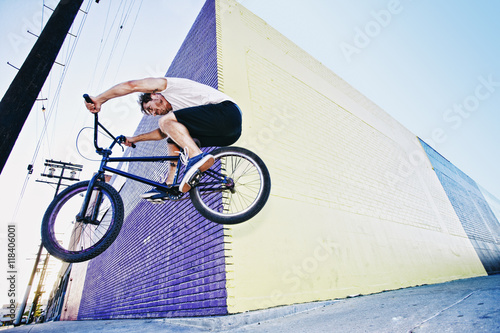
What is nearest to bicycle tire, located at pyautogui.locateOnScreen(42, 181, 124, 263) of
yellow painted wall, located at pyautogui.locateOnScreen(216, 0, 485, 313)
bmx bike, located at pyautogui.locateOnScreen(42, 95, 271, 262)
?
bmx bike, located at pyautogui.locateOnScreen(42, 95, 271, 262)

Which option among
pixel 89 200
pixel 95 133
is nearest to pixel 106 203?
pixel 89 200

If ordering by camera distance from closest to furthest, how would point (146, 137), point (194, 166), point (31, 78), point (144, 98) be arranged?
point (194, 166)
point (144, 98)
point (146, 137)
point (31, 78)

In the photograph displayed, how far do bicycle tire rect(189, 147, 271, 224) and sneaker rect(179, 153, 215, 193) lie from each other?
0.70 ft

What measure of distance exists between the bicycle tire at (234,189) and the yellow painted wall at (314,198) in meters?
0.33

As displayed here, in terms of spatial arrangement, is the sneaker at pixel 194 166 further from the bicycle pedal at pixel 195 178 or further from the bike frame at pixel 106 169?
the bike frame at pixel 106 169

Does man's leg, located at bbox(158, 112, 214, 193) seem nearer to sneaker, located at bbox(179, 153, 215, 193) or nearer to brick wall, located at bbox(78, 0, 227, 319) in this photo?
sneaker, located at bbox(179, 153, 215, 193)

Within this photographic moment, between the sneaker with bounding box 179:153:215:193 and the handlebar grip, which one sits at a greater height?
the handlebar grip

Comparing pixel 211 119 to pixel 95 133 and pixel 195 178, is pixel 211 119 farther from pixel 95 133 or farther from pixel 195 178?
pixel 95 133

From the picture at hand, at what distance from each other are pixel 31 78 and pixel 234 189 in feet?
10.00

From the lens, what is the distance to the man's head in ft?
8.58

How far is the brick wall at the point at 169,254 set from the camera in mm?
2854

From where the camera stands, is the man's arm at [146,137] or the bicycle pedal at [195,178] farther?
the man's arm at [146,137]

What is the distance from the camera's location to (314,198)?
159 inches

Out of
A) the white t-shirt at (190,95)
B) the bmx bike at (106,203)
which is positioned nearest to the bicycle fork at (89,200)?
the bmx bike at (106,203)
